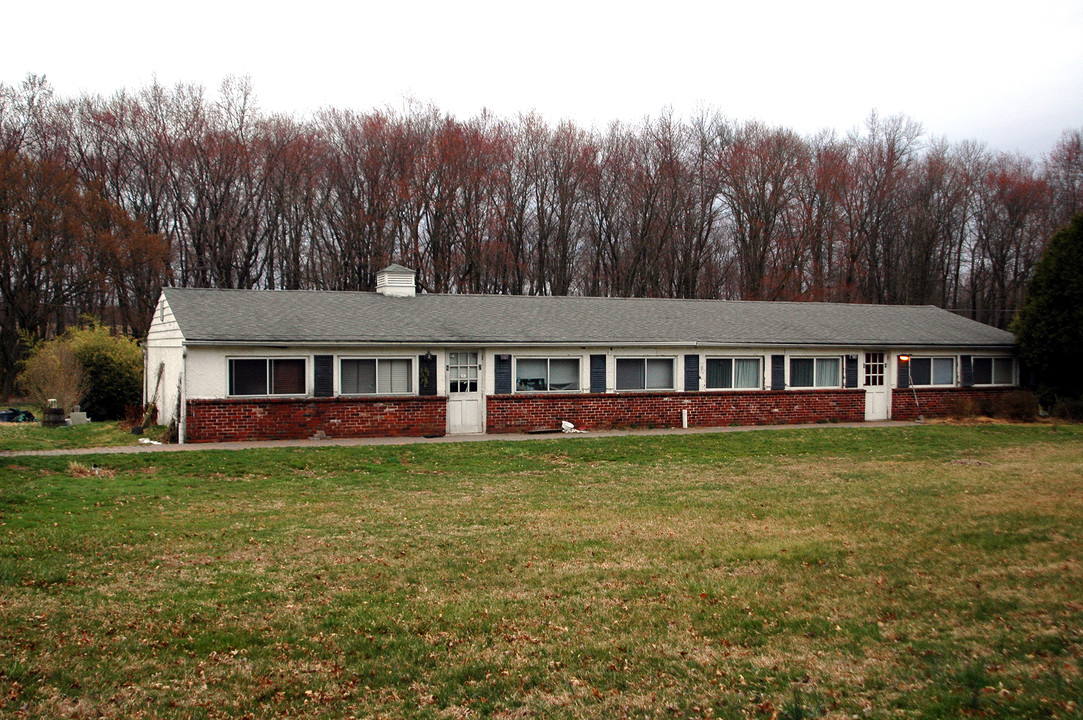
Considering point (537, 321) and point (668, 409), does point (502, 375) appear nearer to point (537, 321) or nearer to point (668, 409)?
point (537, 321)

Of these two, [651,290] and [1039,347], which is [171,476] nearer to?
[1039,347]

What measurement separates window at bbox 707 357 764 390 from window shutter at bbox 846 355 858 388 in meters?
3.12

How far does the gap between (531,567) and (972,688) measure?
4.17m

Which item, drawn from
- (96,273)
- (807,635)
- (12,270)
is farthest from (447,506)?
(12,270)

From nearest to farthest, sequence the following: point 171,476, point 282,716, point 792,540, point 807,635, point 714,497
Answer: point 282,716 → point 807,635 → point 792,540 → point 714,497 → point 171,476

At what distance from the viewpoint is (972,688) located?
518 centimetres

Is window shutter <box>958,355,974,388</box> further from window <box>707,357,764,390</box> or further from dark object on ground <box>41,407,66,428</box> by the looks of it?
dark object on ground <box>41,407,66,428</box>

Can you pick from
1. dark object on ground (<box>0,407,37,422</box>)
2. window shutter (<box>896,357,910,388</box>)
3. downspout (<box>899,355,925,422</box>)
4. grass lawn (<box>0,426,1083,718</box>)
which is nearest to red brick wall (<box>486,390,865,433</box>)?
window shutter (<box>896,357,910,388</box>)

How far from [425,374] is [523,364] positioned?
2.76 m

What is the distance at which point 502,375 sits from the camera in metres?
22.4

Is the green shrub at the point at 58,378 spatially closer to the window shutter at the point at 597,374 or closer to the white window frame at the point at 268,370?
the white window frame at the point at 268,370

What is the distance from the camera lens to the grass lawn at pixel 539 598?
518 centimetres

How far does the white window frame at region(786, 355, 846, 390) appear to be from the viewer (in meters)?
25.4

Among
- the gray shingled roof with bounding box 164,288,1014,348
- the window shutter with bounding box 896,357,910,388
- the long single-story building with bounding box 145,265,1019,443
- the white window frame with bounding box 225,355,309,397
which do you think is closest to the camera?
the white window frame with bounding box 225,355,309,397
